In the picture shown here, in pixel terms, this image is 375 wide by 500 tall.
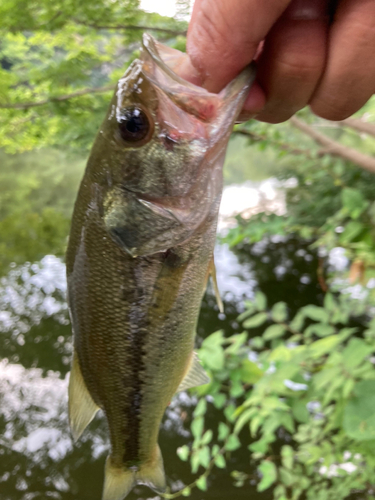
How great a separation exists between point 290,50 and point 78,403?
1.23 metres

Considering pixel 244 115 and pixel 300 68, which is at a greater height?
pixel 300 68

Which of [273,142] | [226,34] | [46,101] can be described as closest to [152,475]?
[226,34]

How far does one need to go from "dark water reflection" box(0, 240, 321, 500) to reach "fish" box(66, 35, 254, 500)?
2904 millimetres

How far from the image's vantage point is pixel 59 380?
4656 millimetres

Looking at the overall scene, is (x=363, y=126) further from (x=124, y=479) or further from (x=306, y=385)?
(x=124, y=479)

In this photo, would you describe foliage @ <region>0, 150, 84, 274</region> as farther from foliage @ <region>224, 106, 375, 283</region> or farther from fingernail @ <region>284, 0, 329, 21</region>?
fingernail @ <region>284, 0, 329, 21</region>

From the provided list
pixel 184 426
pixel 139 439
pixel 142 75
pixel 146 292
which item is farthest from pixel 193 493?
pixel 142 75

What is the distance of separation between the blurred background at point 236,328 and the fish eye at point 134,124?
1169mm

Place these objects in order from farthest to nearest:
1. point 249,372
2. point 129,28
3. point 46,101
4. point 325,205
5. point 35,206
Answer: point 35,206 < point 325,205 < point 46,101 < point 129,28 < point 249,372

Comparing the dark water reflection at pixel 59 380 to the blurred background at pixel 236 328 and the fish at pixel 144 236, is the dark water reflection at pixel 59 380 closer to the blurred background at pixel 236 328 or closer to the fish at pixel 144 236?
the blurred background at pixel 236 328

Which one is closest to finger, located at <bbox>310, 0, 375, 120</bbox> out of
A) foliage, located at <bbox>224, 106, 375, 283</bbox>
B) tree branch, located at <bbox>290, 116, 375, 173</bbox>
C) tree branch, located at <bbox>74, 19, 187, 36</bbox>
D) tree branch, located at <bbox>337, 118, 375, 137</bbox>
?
foliage, located at <bbox>224, 106, 375, 283</bbox>

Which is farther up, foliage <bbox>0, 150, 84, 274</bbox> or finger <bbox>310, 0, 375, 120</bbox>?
finger <bbox>310, 0, 375, 120</bbox>

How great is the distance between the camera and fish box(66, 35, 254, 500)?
86 centimetres

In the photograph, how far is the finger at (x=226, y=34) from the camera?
74 cm
